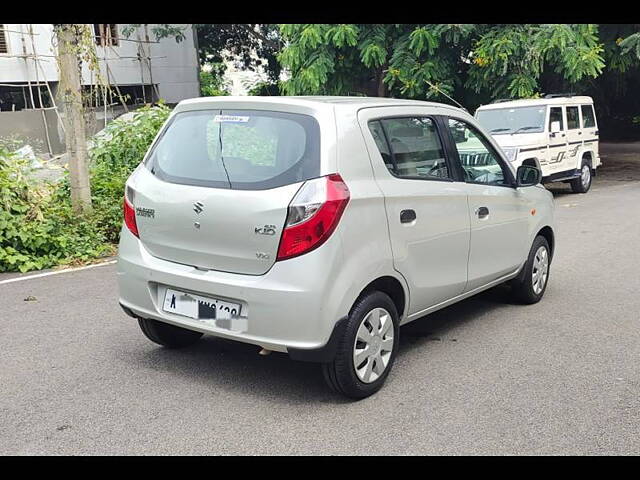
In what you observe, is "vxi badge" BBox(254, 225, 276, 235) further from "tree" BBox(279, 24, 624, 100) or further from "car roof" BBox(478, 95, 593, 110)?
"tree" BBox(279, 24, 624, 100)

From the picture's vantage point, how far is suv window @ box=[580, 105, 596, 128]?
14.4 m

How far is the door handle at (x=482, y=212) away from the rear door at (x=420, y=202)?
17 cm

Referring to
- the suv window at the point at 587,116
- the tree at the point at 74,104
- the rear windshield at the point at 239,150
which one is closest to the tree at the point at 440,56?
the suv window at the point at 587,116

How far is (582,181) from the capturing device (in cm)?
1421

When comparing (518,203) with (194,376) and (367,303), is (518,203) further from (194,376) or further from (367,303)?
(194,376)

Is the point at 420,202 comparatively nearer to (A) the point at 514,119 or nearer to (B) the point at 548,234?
(B) the point at 548,234

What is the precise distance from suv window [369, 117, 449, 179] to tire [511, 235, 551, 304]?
5.08 ft

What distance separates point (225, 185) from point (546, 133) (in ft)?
34.5

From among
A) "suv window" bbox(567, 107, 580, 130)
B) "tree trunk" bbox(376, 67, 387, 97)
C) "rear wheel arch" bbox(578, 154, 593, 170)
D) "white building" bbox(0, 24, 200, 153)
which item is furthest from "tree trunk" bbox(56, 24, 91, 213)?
"rear wheel arch" bbox(578, 154, 593, 170)

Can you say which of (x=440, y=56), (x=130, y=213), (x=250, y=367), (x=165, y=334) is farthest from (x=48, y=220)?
(x=440, y=56)

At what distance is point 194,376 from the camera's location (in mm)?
4152

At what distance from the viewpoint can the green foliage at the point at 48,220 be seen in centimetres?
730
